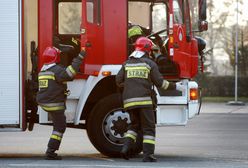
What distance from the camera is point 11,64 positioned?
13156 millimetres

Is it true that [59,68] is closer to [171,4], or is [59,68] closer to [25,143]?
[171,4]

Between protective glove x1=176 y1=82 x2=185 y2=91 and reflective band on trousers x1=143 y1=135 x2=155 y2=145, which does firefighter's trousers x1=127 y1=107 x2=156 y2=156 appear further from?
protective glove x1=176 y1=82 x2=185 y2=91

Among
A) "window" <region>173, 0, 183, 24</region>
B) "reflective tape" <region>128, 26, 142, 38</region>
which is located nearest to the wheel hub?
"reflective tape" <region>128, 26, 142, 38</region>

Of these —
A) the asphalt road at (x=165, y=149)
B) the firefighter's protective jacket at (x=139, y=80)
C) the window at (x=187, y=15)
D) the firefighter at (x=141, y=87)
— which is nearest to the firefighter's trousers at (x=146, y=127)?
the firefighter at (x=141, y=87)

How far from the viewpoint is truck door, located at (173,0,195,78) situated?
13453mm

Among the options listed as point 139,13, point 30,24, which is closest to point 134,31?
point 139,13

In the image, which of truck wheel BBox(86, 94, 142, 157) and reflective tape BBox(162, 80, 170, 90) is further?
truck wheel BBox(86, 94, 142, 157)

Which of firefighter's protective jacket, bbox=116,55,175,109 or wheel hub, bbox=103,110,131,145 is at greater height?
firefighter's protective jacket, bbox=116,55,175,109

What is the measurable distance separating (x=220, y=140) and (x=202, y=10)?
5.05 m

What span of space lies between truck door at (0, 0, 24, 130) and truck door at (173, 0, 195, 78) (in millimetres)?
2339

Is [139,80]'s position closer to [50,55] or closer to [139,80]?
[139,80]

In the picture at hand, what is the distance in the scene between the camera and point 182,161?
42.5 ft

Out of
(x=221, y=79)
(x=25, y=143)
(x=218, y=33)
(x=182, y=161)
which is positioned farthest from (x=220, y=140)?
(x=218, y=33)

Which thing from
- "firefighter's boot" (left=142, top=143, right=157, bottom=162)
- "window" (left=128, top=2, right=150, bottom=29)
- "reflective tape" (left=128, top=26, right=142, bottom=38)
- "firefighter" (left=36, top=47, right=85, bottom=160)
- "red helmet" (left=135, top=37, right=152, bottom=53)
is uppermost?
"window" (left=128, top=2, right=150, bottom=29)
